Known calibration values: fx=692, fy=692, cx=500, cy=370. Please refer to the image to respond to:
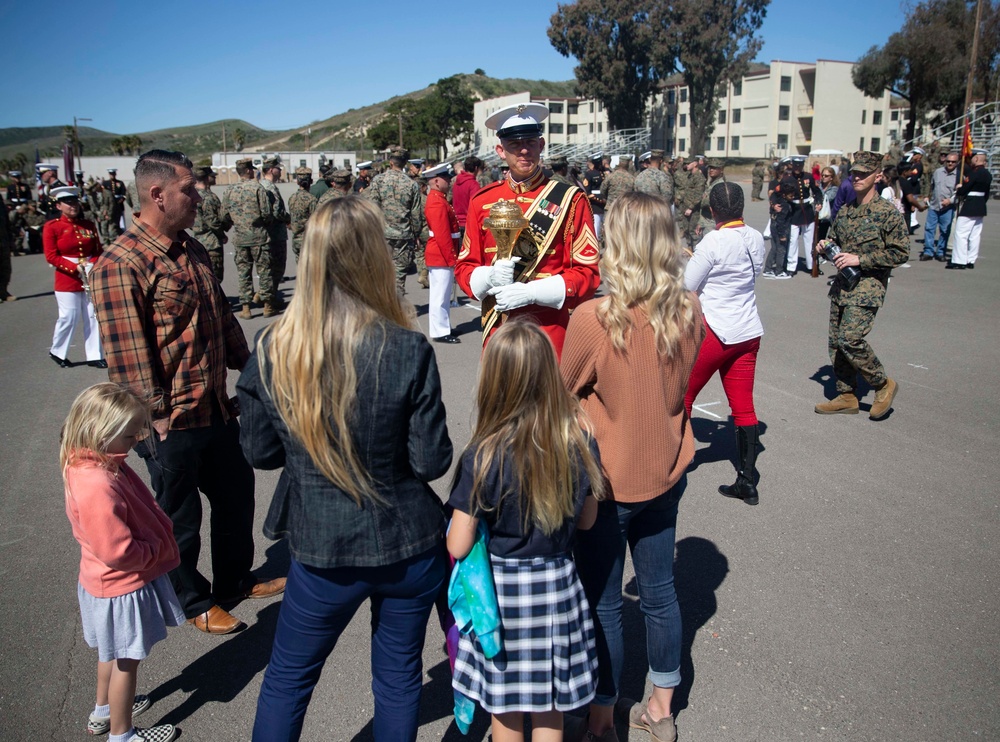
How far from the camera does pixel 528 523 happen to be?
2039mm

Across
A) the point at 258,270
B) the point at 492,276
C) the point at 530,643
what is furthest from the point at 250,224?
the point at 530,643

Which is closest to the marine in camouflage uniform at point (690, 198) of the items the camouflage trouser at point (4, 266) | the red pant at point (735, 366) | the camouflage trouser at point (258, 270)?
the camouflage trouser at point (258, 270)

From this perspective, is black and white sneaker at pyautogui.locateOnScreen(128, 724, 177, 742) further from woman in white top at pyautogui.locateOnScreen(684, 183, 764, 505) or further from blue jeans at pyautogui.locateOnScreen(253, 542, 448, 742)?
woman in white top at pyautogui.locateOnScreen(684, 183, 764, 505)

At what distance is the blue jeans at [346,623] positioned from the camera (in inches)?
80.0

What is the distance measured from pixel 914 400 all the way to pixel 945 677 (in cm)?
396

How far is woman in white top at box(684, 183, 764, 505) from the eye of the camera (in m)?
4.30

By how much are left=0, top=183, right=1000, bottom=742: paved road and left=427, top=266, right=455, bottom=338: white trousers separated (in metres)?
2.55

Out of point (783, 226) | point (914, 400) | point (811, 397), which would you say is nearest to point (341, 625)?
point (811, 397)

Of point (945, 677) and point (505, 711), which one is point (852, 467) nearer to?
point (945, 677)

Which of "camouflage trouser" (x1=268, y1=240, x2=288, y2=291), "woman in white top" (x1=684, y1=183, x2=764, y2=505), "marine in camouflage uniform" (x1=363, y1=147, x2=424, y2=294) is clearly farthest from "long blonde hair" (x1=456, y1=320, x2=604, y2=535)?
"camouflage trouser" (x1=268, y1=240, x2=288, y2=291)

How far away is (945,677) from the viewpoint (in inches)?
113

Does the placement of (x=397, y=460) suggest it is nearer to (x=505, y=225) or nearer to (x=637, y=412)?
(x=637, y=412)

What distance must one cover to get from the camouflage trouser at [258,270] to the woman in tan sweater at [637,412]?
27.6ft

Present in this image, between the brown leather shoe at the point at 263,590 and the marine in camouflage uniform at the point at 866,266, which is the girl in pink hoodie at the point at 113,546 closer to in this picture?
the brown leather shoe at the point at 263,590
